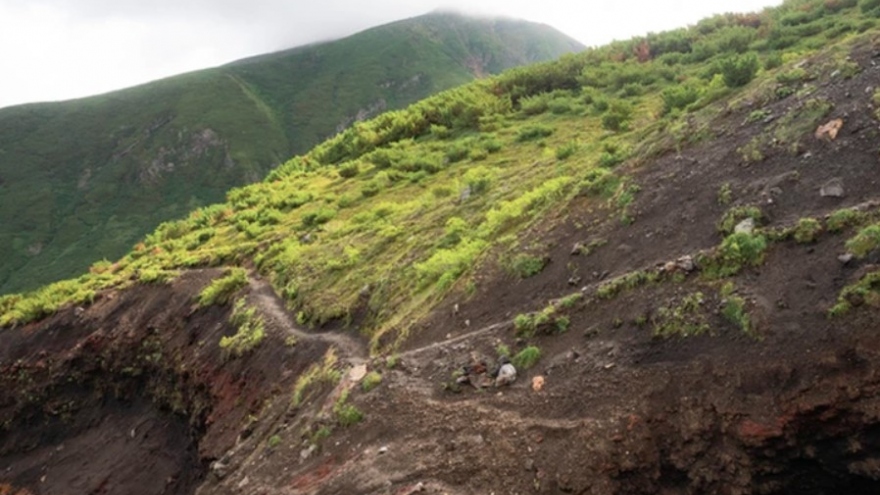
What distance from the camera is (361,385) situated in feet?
38.6

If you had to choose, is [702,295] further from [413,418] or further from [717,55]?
[717,55]

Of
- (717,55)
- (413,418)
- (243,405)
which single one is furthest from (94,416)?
(717,55)

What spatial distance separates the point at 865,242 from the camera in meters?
8.52

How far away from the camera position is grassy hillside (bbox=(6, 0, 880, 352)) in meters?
13.2

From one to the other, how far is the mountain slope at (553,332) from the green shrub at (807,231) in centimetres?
4

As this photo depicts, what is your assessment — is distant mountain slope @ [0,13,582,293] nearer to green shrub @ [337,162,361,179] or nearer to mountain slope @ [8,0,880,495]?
green shrub @ [337,162,361,179]

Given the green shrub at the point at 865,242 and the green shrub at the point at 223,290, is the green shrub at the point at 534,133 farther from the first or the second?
the green shrub at the point at 865,242

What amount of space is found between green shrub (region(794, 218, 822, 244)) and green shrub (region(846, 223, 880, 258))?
0.62 m

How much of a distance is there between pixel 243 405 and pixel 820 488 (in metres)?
12.7

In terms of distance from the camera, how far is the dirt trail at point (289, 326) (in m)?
14.6

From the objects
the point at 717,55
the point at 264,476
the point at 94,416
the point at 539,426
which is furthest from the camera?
the point at 717,55

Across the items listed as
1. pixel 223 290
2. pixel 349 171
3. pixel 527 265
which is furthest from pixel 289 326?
pixel 349 171

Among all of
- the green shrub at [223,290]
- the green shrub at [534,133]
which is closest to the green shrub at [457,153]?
the green shrub at [534,133]

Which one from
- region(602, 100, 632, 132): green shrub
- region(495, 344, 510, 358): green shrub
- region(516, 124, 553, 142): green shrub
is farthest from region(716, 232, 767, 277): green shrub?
region(516, 124, 553, 142): green shrub
